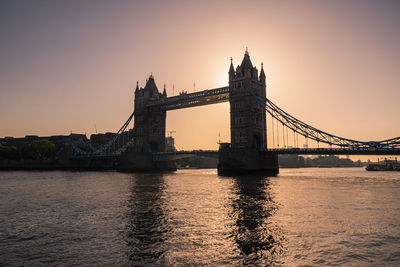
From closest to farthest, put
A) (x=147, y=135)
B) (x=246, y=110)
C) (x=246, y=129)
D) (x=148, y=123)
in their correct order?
1. (x=246, y=129)
2. (x=246, y=110)
3. (x=147, y=135)
4. (x=148, y=123)

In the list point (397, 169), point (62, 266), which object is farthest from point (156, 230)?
point (397, 169)

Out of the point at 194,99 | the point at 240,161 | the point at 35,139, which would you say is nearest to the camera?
the point at 240,161

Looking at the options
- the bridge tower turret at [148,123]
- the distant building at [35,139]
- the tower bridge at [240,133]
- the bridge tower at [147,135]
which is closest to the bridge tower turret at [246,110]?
the tower bridge at [240,133]

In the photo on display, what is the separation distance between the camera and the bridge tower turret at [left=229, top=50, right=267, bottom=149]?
65250mm

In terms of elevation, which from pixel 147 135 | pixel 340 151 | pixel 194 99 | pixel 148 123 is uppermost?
pixel 194 99

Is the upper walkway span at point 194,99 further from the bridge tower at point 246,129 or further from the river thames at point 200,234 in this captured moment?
the river thames at point 200,234

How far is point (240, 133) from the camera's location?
65.9 meters

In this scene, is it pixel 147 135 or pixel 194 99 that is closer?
pixel 194 99

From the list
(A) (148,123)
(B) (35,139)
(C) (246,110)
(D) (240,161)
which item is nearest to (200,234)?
(D) (240,161)

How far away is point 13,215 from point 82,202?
5.48 metres

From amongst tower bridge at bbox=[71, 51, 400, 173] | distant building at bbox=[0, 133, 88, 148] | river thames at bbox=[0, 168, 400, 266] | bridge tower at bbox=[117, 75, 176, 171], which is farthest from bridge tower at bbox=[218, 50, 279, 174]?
distant building at bbox=[0, 133, 88, 148]

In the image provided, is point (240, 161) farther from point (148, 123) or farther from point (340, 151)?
point (148, 123)

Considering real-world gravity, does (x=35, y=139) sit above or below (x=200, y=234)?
above

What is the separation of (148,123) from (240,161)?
3805 cm
